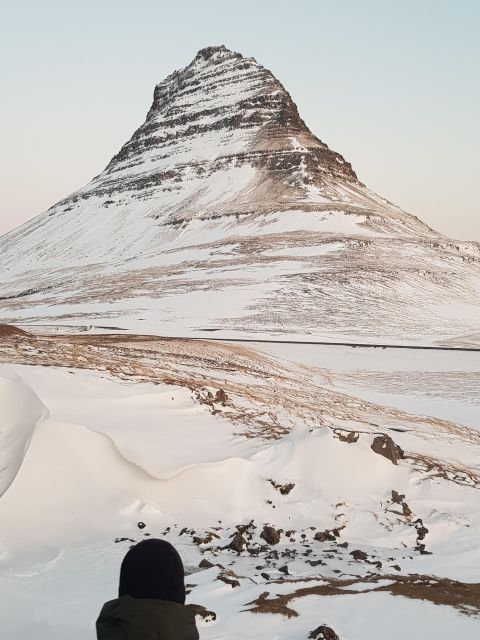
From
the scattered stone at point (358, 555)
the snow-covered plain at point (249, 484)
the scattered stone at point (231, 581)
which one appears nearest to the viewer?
the snow-covered plain at point (249, 484)

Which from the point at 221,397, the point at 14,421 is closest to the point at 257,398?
the point at 221,397

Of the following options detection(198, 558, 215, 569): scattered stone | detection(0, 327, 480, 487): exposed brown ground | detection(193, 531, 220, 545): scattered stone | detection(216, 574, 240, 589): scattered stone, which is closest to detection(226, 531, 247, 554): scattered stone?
detection(193, 531, 220, 545): scattered stone

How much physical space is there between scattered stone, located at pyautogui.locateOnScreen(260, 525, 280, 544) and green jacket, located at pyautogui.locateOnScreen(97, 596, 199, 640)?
5.64m

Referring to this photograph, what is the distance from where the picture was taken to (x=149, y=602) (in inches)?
125

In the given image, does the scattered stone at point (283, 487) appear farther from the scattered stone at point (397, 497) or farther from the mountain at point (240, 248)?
the mountain at point (240, 248)

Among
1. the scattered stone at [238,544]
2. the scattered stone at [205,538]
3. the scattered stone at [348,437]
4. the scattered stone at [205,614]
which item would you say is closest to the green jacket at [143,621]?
the scattered stone at [205,614]

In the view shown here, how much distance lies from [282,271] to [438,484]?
7446 centimetres

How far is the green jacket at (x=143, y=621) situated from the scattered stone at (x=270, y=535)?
564 cm

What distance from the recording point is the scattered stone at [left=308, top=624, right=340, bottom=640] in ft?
16.7

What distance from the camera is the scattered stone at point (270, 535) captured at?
864 cm

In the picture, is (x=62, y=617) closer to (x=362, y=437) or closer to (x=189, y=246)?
(x=362, y=437)

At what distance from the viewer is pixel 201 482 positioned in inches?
398

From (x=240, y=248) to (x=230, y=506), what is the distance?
94947 mm

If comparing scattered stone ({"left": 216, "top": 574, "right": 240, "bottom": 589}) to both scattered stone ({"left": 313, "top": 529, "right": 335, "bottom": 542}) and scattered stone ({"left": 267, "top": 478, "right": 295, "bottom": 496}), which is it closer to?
scattered stone ({"left": 313, "top": 529, "right": 335, "bottom": 542})
